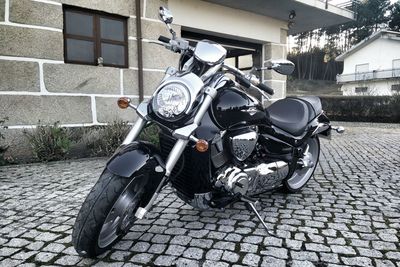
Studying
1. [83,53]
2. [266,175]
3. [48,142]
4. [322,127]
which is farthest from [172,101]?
[83,53]

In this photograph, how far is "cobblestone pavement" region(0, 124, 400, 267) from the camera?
2.18 metres

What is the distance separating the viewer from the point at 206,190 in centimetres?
245

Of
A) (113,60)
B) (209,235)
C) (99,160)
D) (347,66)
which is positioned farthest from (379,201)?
(347,66)

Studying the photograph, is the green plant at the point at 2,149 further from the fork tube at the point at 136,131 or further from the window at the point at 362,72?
the window at the point at 362,72

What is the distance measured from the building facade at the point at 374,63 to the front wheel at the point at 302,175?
30.4 metres

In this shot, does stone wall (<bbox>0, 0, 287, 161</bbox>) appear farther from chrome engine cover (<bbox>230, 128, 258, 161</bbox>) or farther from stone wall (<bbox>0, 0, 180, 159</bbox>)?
chrome engine cover (<bbox>230, 128, 258, 161</bbox>)

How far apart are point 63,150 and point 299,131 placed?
3621mm

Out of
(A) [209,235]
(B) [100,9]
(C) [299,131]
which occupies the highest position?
(B) [100,9]

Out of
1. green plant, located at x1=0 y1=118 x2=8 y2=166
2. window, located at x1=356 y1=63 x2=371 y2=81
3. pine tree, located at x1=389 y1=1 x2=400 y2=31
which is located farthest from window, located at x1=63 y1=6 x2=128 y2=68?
pine tree, located at x1=389 y1=1 x2=400 y2=31

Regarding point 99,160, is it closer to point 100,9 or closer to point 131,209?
point 100,9

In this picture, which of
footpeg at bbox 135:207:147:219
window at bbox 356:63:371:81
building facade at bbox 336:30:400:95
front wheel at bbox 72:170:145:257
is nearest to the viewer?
front wheel at bbox 72:170:145:257

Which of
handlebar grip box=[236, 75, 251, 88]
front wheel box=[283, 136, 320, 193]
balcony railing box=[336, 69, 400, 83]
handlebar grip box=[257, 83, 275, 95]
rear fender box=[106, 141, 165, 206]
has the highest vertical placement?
balcony railing box=[336, 69, 400, 83]

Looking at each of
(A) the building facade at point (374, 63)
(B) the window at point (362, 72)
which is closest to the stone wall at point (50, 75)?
(A) the building facade at point (374, 63)

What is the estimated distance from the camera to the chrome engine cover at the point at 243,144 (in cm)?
253
